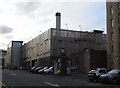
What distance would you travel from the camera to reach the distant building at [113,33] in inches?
2429

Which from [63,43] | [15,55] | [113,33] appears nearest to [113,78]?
[113,33]

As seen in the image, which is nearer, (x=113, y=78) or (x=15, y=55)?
(x=113, y=78)

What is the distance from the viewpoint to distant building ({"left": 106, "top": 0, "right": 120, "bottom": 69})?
61688 mm

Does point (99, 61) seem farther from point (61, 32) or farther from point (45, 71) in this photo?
point (61, 32)

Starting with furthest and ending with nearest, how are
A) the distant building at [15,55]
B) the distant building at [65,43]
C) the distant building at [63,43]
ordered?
the distant building at [15,55] → the distant building at [65,43] → the distant building at [63,43]

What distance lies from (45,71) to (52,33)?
29.2 metres

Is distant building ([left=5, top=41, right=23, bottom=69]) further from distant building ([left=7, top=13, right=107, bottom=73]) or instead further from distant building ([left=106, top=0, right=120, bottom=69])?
distant building ([left=106, top=0, right=120, bottom=69])

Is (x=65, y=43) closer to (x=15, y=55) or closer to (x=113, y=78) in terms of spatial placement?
(x=113, y=78)

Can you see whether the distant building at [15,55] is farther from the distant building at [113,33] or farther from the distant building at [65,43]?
the distant building at [113,33]

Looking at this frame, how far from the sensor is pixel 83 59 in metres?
71.1

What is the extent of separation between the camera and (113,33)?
64.4 meters

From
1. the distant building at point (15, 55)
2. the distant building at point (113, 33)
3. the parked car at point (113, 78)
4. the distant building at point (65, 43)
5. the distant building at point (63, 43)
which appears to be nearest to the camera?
the parked car at point (113, 78)

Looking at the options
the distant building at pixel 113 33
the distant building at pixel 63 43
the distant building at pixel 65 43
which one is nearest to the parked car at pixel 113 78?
the distant building at pixel 113 33

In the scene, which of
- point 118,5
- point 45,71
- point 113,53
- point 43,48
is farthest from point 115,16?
point 43,48
